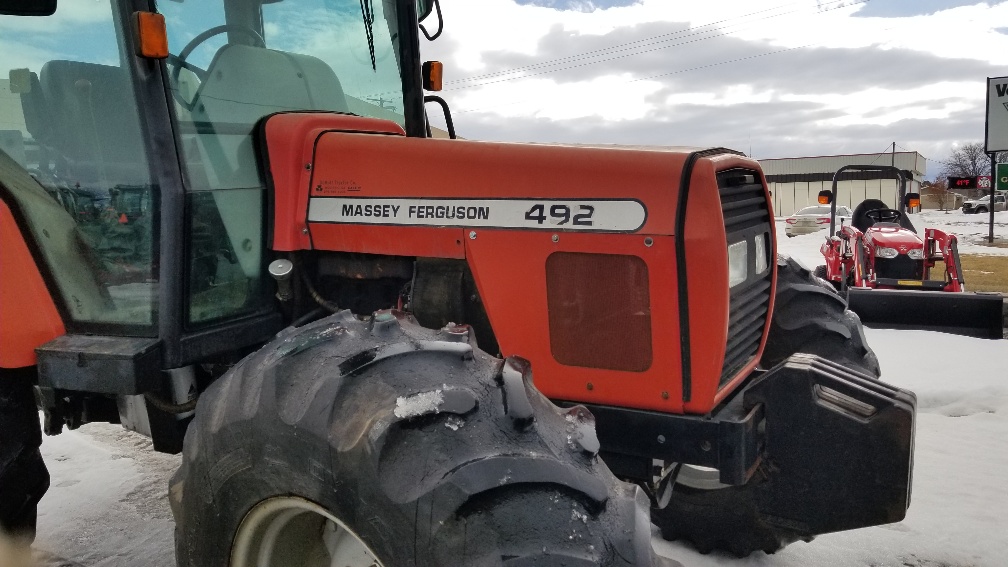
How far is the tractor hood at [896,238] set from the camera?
26.4 feet

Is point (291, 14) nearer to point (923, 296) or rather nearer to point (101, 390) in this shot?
point (101, 390)

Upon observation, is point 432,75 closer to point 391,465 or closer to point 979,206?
point 391,465

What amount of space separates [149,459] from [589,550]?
321 centimetres

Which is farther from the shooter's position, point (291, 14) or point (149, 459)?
point (149, 459)

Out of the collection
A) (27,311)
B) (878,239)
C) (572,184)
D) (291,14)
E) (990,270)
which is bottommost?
(990,270)

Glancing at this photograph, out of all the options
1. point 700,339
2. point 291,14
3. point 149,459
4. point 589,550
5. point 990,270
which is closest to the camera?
point 589,550

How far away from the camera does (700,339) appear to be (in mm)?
1934

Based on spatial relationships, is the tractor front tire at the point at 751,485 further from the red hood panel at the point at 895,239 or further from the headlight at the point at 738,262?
the red hood panel at the point at 895,239

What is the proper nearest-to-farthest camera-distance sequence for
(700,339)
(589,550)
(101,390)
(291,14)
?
(589,550)
(700,339)
(101,390)
(291,14)

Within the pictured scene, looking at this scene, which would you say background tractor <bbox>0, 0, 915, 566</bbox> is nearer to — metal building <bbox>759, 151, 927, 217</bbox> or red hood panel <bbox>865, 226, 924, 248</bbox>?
red hood panel <bbox>865, 226, 924, 248</bbox>

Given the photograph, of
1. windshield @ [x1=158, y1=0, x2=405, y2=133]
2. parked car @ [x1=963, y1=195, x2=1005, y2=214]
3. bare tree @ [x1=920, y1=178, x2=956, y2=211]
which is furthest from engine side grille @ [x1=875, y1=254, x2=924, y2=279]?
bare tree @ [x1=920, y1=178, x2=956, y2=211]

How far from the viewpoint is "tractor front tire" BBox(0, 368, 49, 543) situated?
2.53 m

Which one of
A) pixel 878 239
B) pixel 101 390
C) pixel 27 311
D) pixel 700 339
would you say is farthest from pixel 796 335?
pixel 878 239

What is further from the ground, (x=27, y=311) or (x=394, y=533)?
(x=27, y=311)
